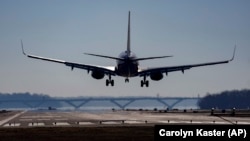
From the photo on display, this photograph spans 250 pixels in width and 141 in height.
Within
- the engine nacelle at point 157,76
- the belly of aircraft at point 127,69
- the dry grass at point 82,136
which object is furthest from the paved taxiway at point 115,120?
the dry grass at point 82,136

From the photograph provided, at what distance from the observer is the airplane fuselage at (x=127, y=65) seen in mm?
105875

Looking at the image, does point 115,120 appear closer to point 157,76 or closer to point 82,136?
point 157,76

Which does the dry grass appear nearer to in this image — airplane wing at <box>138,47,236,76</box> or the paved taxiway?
the paved taxiway

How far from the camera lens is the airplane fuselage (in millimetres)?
105875

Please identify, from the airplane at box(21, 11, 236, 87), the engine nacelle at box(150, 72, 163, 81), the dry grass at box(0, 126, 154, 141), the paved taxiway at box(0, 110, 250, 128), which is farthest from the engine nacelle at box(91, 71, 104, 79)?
the dry grass at box(0, 126, 154, 141)

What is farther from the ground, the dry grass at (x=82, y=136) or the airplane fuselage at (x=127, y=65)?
the airplane fuselage at (x=127, y=65)

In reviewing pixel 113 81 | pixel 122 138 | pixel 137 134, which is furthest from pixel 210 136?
pixel 113 81

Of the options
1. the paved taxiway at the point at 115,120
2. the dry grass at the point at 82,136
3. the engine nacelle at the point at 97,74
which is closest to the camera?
the dry grass at the point at 82,136

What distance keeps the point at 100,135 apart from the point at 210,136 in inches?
1299

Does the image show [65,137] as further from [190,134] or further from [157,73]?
[157,73]

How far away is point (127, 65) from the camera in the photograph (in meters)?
106

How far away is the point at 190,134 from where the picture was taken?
26.4 meters

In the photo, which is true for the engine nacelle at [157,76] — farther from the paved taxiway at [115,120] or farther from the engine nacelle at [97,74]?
the engine nacelle at [97,74]

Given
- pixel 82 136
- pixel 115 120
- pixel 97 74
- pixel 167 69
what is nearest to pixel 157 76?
pixel 167 69
